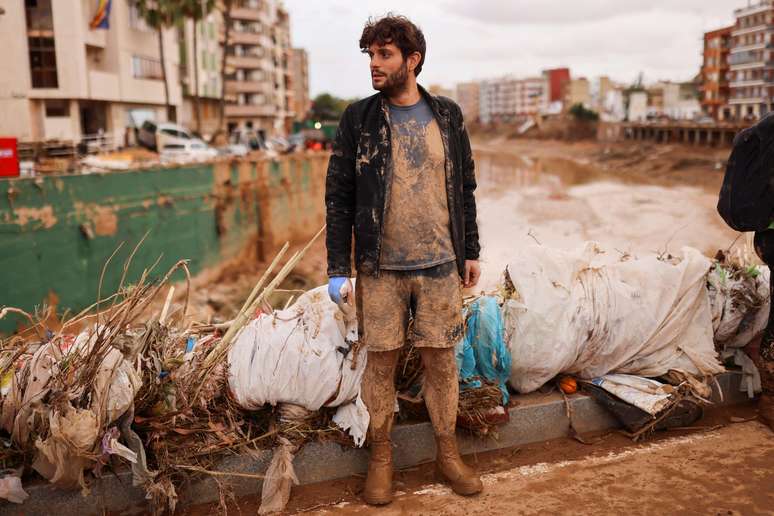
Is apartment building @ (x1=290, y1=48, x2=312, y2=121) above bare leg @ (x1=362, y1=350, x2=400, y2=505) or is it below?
above

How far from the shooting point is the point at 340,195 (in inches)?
104

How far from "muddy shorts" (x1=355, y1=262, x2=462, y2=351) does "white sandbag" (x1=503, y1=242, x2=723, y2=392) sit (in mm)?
612

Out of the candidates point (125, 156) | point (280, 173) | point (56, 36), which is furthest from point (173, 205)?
point (56, 36)

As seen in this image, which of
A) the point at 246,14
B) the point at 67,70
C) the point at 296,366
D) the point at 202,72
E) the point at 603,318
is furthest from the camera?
the point at 246,14

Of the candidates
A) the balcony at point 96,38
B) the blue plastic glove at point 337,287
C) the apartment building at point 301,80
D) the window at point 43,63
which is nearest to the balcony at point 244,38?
the apartment building at point 301,80

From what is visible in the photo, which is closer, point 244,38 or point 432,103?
point 432,103

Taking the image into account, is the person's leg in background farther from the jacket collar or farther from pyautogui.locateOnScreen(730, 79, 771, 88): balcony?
pyautogui.locateOnScreen(730, 79, 771, 88): balcony

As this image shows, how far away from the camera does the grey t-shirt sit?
261 centimetres

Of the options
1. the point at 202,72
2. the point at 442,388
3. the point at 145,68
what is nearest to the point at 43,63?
the point at 145,68

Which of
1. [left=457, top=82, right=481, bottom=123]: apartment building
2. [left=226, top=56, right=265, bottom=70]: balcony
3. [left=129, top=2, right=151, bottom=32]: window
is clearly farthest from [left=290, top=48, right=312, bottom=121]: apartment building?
[left=457, top=82, right=481, bottom=123]: apartment building

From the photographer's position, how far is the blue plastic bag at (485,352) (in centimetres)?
307

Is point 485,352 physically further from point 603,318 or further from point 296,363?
point 296,363

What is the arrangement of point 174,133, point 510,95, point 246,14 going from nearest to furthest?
point 174,133
point 246,14
point 510,95

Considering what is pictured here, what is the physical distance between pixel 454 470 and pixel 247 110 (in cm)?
5996
